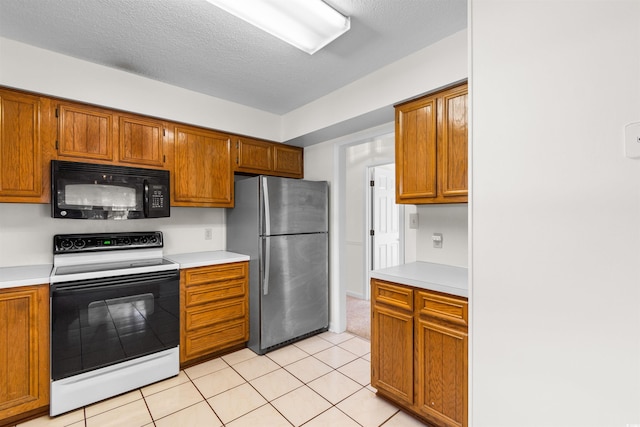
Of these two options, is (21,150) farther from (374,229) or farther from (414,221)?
(374,229)

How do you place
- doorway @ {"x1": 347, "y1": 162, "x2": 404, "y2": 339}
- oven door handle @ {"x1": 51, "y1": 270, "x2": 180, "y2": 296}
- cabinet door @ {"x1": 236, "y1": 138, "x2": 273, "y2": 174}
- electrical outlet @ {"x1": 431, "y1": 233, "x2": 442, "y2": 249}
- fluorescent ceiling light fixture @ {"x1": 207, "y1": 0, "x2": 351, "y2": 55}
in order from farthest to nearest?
1. doorway @ {"x1": 347, "y1": 162, "x2": 404, "y2": 339}
2. cabinet door @ {"x1": 236, "y1": 138, "x2": 273, "y2": 174}
3. electrical outlet @ {"x1": 431, "y1": 233, "x2": 442, "y2": 249}
4. oven door handle @ {"x1": 51, "y1": 270, "x2": 180, "y2": 296}
5. fluorescent ceiling light fixture @ {"x1": 207, "y1": 0, "x2": 351, "y2": 55}

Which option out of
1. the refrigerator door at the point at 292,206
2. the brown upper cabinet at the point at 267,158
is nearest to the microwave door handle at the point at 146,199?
the brown upper cabinet at the point at 267,158

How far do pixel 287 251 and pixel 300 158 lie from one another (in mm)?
1301

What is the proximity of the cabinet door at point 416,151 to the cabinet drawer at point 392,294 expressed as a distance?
67 cm

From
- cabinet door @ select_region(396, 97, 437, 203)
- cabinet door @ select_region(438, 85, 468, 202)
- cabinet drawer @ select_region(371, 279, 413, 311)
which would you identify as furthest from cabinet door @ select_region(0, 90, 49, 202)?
cabinet door @ select_region(438, 85, 468, 202)

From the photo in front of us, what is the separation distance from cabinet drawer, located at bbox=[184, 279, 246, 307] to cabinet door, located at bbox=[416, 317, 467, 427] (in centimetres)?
171

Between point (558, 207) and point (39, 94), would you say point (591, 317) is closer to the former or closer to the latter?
point (558, 207)

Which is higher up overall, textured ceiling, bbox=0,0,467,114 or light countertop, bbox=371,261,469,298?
textured ceiling, bbox=0,0,467,114

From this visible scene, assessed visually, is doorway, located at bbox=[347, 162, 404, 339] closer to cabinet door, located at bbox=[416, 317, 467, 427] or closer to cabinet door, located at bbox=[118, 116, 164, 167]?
cabinet door, located at bbox=[416, 317, 467, 427]

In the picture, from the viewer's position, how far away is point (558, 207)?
888 millimetres

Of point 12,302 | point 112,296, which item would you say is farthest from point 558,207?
point 12,302

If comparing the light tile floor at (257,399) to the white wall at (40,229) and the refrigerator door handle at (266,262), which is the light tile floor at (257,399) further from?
the white wall at (40,229)

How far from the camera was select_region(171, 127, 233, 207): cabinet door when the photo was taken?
2717 millimetres

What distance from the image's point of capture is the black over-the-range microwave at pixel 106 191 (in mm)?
2131
